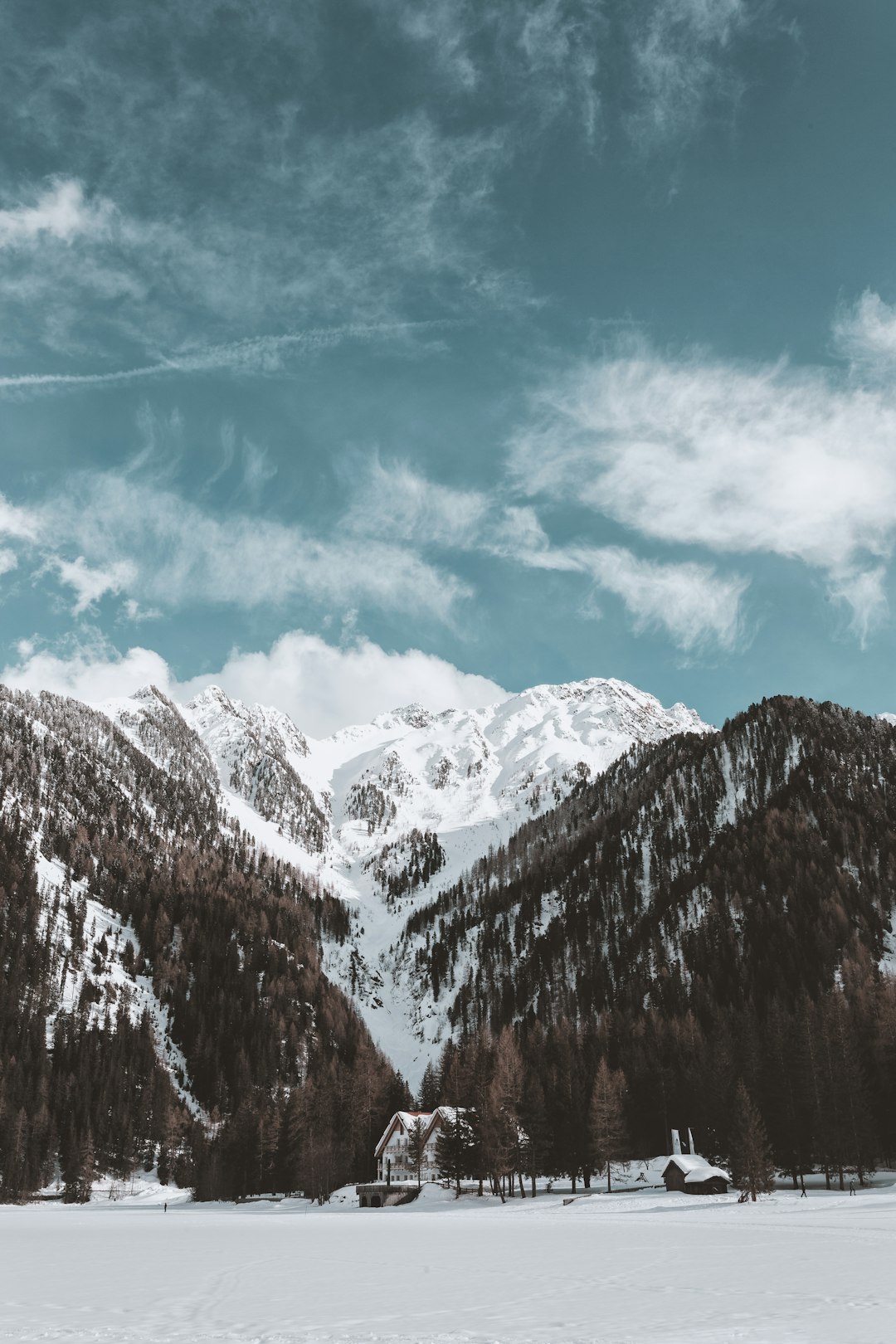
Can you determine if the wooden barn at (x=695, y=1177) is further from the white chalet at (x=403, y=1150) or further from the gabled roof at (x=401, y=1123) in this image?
the gabled roof at (x=401, y=1123)

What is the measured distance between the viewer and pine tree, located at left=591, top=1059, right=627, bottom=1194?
79188 mm

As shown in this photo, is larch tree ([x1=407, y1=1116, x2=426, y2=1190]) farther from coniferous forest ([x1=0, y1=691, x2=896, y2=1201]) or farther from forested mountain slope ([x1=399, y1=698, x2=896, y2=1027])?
forested mountain slope ([x1=399, y1=698, x2=896, y2=1027])

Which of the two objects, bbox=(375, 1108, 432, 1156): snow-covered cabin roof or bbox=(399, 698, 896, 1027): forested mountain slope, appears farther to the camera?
bbox=(399, 698, 896, 1027): forested mountain slope

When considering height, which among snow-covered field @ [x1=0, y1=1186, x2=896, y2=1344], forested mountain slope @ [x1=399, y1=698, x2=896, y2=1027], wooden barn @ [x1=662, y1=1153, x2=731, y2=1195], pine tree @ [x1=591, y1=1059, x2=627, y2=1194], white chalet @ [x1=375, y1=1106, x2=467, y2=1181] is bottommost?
white chalet @ [x1=375, y1=1106, x2=467, y2=1181]

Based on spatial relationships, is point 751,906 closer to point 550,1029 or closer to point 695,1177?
point 550,1029

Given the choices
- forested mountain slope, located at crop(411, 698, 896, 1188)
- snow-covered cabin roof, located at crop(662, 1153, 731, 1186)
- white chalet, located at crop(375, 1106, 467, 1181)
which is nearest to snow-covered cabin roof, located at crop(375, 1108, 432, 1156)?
white chalet, located at crop(375, 1106, 467, 1181)

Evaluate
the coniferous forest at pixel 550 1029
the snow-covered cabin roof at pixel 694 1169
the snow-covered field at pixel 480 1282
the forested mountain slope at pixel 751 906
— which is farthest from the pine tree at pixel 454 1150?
the forested mountain slope at pixel 751 906

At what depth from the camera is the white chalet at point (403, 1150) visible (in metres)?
99.4

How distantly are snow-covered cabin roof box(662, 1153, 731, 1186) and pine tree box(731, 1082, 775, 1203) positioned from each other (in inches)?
73.1

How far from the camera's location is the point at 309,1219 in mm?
68750

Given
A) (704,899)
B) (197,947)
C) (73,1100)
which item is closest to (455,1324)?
(73,1100)

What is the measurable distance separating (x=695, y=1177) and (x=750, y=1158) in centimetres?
1161

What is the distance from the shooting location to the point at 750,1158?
2422 inches

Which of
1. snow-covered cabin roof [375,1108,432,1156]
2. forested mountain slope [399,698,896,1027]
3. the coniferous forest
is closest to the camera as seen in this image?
the coniferous forest
